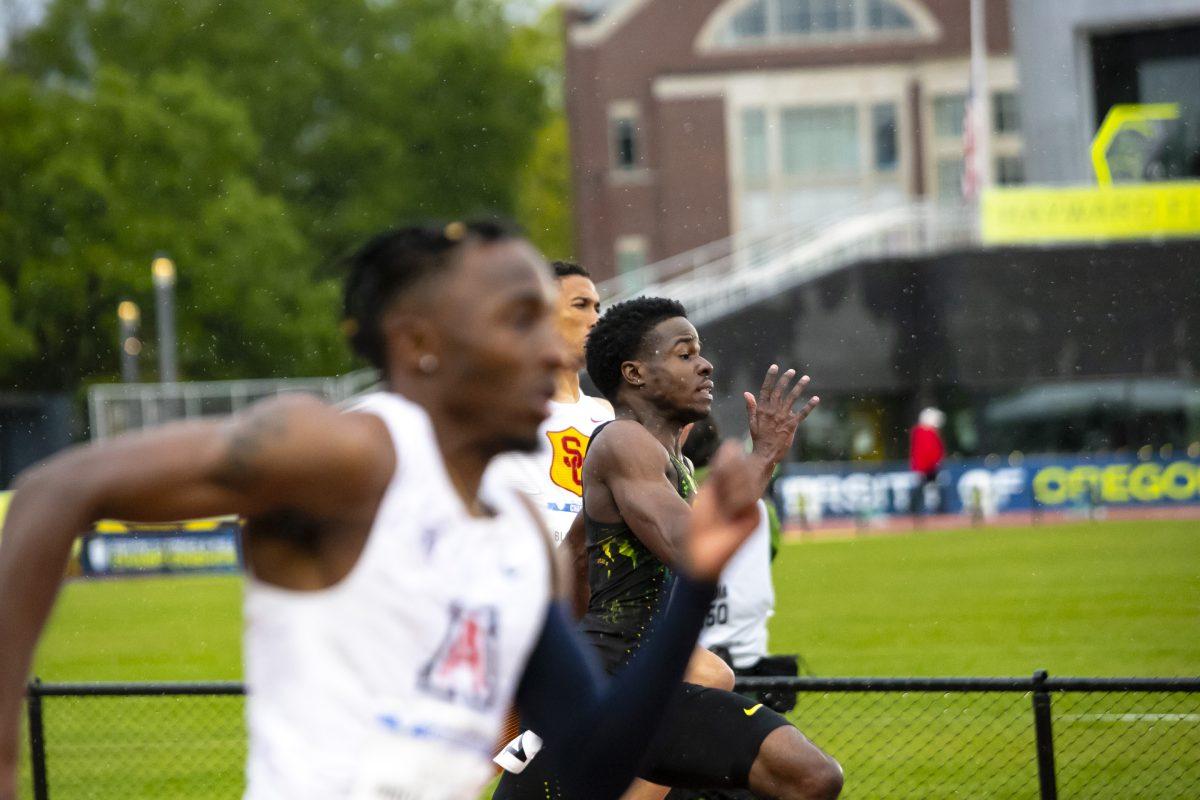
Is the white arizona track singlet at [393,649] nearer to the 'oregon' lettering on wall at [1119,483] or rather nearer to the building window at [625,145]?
the 'oregon' lettering on wall at [1119,483]

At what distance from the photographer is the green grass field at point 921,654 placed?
9.41 metres

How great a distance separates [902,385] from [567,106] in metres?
23.7

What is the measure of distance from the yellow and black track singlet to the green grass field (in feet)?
5.90

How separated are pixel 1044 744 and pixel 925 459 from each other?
25.3 m

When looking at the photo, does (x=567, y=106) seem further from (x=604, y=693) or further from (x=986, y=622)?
(x=604, y=693)

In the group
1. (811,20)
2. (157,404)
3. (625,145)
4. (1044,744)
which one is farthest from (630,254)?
(1044,744)

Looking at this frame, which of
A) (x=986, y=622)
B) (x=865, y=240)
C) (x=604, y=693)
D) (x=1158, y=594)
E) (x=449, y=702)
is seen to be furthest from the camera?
(x=865, y=240)

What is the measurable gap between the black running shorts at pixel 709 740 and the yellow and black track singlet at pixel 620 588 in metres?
0.27

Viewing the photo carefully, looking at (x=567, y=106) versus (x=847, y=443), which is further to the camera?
(x=567, y=106)

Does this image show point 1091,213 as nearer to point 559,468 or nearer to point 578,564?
point 559,468

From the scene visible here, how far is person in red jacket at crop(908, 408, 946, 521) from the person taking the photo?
3105 centimetres

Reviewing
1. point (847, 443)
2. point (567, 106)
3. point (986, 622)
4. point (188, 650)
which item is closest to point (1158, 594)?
point (986, 622)

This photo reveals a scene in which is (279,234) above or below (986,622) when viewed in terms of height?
above

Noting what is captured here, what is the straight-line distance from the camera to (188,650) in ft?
55.1
